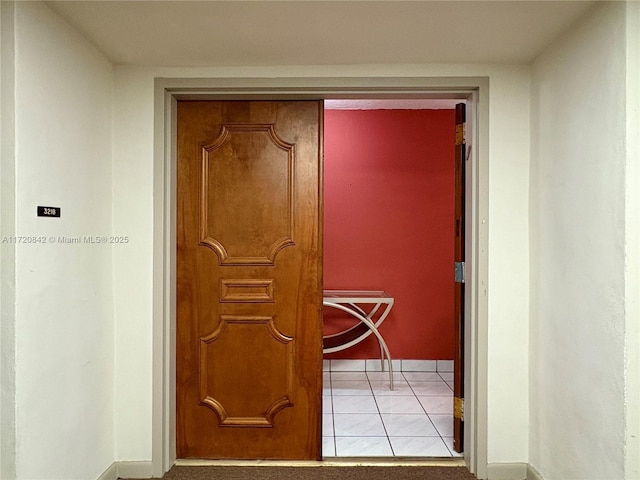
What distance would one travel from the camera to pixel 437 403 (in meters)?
4.08

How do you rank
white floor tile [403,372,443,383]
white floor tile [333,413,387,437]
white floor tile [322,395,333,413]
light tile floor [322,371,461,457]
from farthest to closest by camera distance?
white floor tile [403,372,443,383] < white floor tile [322,395,333,413] < white floor tile [333,413,387,437] < light tile floor [322,371,461,457]

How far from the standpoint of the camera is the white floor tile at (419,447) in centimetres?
308

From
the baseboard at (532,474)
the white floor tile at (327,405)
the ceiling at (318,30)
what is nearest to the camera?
the ceiling at (318,30)

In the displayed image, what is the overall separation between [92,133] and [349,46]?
4.32ft

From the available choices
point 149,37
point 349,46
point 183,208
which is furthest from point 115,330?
point 349,46

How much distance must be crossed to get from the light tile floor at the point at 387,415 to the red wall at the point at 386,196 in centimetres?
70

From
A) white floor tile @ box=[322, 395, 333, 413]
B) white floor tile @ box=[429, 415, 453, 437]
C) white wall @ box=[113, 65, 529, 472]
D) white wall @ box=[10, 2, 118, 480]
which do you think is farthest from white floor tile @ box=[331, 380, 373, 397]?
white wall @ box=[10, 2, 118, 480]

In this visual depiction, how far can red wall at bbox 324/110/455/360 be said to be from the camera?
480 cm

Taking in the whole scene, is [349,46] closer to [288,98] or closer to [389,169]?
[288,98]

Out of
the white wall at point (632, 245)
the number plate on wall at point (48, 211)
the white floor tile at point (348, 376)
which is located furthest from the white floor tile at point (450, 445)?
the number plate on wall at point (48, 211)

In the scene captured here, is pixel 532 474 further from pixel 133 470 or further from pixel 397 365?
pixel 397 365

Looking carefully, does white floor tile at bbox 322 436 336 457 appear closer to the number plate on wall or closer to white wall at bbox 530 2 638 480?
white wall at bbox 530 2 638 480

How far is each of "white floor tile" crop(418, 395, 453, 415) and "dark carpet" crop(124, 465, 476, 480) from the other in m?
1.02

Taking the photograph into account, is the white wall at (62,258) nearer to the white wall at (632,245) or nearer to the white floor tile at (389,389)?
the white wall at (632,245)
